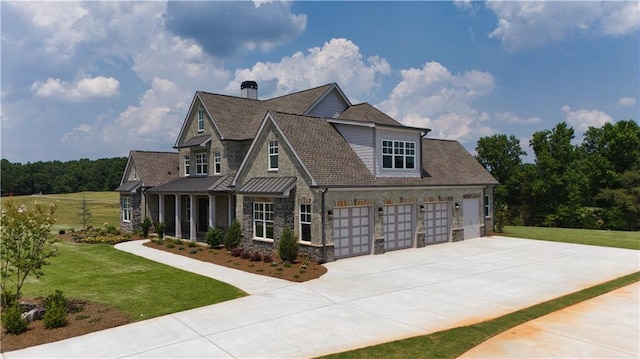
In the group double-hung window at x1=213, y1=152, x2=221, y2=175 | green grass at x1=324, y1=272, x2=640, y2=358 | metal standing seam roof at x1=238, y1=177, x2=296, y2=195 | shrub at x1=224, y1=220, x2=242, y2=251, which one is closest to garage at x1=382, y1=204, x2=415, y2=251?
metal standing seam roof at x1=238, y1=177, x2=296, y2=195

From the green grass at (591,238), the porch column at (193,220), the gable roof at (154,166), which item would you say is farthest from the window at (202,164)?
the green grass at (591,238)

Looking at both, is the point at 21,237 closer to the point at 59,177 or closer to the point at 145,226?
the point at 145,226

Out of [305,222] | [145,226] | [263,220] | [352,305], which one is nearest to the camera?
[352,305]

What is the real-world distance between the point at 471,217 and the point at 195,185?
1900 centimetres

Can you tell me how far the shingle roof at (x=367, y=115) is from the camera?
25500 millimetres

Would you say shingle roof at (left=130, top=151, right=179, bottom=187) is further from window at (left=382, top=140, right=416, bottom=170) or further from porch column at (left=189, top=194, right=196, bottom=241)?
window at (left=382, top=140, right=416, bottom=170)

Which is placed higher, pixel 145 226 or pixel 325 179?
pixel 325 179

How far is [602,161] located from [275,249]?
46.8 meters

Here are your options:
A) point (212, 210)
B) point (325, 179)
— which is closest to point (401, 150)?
point (325, 179)

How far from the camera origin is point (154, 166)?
35438 mm

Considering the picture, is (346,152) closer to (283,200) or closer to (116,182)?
(283,200)

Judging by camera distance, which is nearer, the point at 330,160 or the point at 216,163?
the point at 330,160

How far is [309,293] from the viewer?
1437 cm

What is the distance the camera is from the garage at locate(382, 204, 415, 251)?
23.1 m
